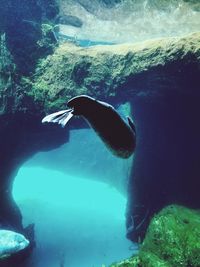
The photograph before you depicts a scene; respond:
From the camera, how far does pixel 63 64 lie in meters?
12.0

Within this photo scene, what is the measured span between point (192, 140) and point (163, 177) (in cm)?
218

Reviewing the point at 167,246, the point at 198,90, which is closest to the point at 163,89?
the point at 198,90

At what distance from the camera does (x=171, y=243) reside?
8.29 meters

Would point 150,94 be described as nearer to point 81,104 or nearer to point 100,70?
point 100,70

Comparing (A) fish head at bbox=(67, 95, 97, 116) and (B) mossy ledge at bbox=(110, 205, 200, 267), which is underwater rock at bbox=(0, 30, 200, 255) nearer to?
(B) mossy ledge at bbox=(110, 205, 200, 267)

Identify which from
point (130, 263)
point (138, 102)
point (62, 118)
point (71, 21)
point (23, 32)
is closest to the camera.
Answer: point (62, 118)

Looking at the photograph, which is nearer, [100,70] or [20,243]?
[20,243]

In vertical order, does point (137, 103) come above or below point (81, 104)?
below

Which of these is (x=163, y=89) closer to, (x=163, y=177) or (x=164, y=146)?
(x=164, y=146)

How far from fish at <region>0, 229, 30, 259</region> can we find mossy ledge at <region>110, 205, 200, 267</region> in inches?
91.6

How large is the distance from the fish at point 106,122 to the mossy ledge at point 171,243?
6246 mm

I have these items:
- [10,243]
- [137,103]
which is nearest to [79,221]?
[137,103]

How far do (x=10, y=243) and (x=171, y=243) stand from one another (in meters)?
4.08

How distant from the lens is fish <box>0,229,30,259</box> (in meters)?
7.52
